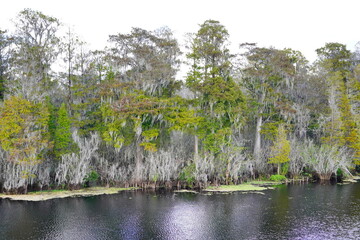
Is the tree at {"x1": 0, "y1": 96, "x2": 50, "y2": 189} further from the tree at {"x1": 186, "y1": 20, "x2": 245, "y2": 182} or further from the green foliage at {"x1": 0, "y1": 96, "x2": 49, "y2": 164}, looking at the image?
the tree at {"x1": 186, "y1": 20, "x2": 245, "y2": 182}

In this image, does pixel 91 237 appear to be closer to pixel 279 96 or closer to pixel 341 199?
pixel 341 199

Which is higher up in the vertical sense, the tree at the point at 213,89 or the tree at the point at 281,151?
the tree at the point at 213,89

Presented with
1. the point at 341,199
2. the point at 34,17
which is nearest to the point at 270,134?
the point at 341,199

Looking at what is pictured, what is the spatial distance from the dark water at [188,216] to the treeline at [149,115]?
169 inches

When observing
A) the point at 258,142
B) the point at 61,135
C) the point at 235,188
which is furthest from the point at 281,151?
the point at 61,135

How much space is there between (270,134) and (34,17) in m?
29.4

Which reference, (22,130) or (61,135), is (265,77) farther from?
(22,130)

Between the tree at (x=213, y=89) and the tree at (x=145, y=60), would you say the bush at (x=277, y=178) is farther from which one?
the tree at (x=145, y=60)

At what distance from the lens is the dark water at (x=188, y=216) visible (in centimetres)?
1653

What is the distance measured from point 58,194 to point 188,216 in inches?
498

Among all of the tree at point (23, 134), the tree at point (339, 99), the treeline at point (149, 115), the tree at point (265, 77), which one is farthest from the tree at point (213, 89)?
the tree at point (23, 134)

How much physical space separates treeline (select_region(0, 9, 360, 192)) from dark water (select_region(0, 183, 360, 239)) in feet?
14.1

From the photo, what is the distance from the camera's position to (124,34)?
3153cm

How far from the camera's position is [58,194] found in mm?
26578
